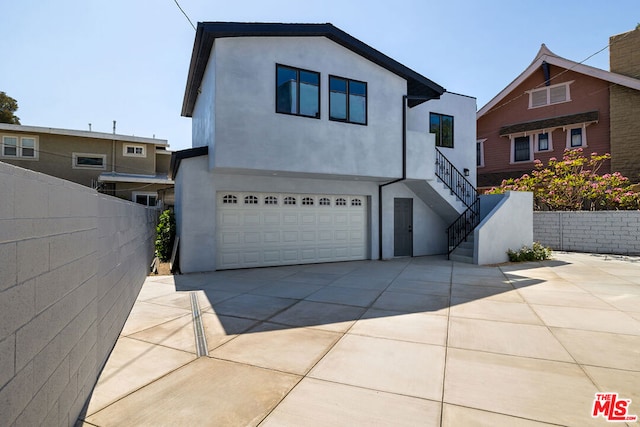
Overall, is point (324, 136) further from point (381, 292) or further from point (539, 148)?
point (539, 148)

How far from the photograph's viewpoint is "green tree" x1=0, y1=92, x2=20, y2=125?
26703 millimetres

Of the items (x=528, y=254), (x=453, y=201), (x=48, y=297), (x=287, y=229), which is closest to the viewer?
(x=48, y=297)

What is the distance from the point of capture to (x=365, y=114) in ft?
33.7

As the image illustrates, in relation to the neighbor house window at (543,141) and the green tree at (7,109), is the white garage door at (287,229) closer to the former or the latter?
the neighbor house window at (543,141)

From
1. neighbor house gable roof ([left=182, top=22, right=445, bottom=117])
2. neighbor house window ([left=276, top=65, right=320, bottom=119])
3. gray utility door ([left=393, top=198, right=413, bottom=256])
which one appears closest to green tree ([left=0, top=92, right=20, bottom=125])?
neighbor house gable roof ([left=182, top=22, right=445, bottom=117])

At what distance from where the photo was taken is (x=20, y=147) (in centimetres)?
1839

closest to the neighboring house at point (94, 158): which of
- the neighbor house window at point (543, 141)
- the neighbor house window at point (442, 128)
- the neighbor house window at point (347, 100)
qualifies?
the neighbor house window at point (347, 100)

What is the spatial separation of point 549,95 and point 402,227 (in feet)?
45.2

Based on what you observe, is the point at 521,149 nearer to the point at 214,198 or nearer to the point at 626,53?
the point at 626,53

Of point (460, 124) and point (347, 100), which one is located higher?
point (460, 124)

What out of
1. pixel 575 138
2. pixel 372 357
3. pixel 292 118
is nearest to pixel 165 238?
pixel 292 118

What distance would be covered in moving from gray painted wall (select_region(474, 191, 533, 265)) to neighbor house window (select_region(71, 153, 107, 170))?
2070cm

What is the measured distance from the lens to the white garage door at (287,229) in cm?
984

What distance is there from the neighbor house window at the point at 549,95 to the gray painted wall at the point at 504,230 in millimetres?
10704
